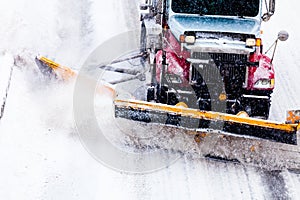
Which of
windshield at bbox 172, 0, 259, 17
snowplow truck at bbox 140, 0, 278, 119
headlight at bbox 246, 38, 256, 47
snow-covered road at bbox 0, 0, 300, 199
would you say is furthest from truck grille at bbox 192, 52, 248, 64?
snow-covered road at bbox 0, 0, 300, 199

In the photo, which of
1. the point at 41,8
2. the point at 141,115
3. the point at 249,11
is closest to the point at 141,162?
the point at 141,115

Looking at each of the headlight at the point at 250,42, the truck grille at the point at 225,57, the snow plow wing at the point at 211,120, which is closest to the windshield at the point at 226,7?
the headlight at the point at 250,42

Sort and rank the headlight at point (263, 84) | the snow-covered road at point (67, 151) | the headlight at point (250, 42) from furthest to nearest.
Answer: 1. the headlight at point (263, 84)
2. the headlight at point (250, 42)
3. the snow-covered road at point (67, 151)

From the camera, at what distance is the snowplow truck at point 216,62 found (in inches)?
290

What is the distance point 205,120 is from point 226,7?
207 cm

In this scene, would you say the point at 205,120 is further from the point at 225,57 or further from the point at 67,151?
the point at 67,151

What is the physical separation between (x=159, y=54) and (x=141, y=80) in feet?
3.66

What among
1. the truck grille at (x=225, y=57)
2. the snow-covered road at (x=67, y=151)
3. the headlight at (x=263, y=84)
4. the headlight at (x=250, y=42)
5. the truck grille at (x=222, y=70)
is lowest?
the snow-covered road at (x=67, y=151)

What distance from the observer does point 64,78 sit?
8.73m

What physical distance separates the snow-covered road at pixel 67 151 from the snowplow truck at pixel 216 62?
0.98m

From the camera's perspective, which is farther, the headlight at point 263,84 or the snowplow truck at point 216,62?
the headlight at point 263,84

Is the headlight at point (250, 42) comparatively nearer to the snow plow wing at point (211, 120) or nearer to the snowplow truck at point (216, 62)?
the snowplow truck at point (216, 62)

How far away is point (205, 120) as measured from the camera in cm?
684

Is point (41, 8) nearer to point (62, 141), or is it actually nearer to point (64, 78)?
point (64, 78)
